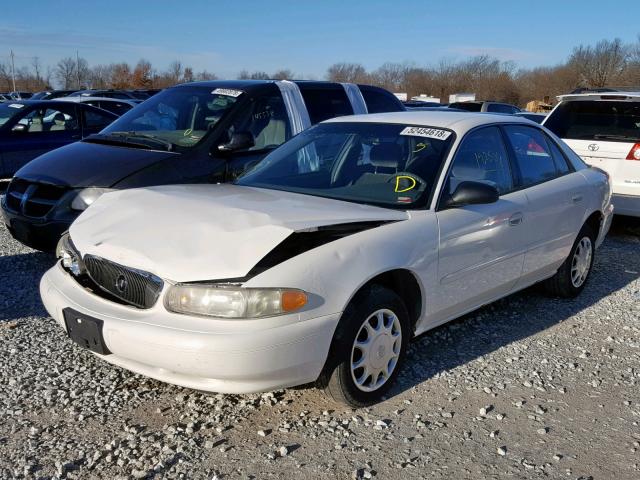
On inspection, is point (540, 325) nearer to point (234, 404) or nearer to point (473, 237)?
point (473, 237)

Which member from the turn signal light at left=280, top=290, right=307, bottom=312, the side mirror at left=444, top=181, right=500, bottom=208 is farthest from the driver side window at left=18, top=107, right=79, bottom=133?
the turn signal light at left=280, top=290, right=307, bottom=312

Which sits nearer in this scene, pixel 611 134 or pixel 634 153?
pixel 634 153

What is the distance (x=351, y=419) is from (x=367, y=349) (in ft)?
1.21

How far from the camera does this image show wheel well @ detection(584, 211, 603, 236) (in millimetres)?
5736

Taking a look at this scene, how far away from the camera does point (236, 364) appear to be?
2969 millimetres

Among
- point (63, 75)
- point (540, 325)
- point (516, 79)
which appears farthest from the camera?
point (63, 75)

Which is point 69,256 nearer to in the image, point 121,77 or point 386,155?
point 386,155

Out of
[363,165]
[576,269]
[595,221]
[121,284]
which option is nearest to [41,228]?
[121,284]

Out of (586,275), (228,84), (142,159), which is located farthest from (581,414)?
(228,84)

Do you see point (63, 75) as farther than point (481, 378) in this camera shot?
Yes

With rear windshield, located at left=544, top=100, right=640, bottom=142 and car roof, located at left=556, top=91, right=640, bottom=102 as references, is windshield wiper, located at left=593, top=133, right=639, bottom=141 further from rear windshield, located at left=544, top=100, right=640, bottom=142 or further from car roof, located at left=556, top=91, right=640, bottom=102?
car roof, located at left=556, top=91, right=640, bottom=102

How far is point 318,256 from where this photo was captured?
3.21 meters

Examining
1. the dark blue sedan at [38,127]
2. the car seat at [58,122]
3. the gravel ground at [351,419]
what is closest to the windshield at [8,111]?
the dark blue sedan at [38,127]

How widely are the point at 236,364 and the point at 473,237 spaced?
6.03 feet
